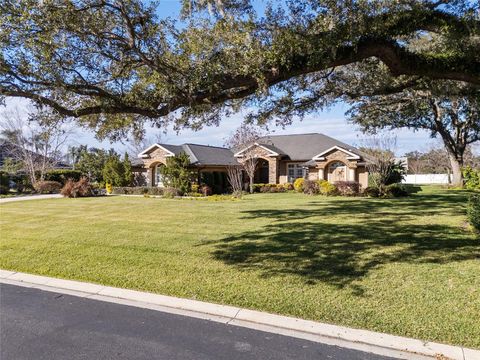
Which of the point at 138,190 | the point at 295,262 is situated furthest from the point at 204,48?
the point at 138,190

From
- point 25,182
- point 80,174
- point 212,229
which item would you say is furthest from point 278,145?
point 212,229

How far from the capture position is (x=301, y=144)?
38.8m

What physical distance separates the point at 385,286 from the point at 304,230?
520cm

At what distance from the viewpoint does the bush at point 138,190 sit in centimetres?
2918

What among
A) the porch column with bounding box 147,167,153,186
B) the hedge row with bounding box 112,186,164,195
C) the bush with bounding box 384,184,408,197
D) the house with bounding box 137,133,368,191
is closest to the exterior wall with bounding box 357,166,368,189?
the house with bounding box 137,133,368,191

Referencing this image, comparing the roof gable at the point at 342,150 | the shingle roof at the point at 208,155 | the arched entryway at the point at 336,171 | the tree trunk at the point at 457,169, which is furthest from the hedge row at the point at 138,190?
the tree trunk at the point at 457,169

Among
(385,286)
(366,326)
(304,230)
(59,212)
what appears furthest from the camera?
(59,212)

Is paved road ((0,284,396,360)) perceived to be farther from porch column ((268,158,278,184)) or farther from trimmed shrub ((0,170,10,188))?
trimmed shrub ((0,170,10,188))

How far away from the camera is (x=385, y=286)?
614cm

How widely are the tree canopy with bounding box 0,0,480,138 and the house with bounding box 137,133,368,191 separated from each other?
2348 centimetres

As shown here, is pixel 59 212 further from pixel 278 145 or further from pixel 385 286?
pixel 278 145

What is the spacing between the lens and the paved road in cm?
414

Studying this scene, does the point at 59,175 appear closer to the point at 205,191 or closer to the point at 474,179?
the point at 205,191

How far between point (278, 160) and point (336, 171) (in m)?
5.63
